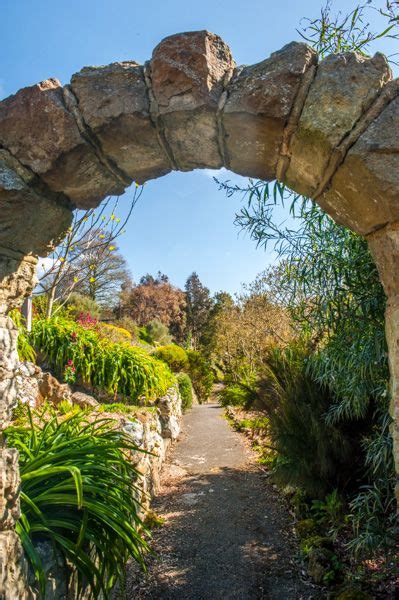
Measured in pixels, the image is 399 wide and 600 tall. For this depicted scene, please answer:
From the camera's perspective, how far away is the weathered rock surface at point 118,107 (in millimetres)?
1916

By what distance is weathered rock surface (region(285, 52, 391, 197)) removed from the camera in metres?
1.66

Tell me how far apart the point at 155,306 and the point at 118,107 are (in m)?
23.9

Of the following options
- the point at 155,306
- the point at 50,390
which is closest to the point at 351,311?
the point at 50,390

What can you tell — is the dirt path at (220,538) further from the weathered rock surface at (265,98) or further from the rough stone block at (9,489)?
the weathered rock surface at (265,98)

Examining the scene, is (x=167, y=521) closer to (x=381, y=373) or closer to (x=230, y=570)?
(x=230, y=570)

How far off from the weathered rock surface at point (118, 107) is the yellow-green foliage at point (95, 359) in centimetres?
446

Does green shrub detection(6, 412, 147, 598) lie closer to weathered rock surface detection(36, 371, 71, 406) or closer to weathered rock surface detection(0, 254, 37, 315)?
weathered rock surface detection(0, 254, 37, 315)

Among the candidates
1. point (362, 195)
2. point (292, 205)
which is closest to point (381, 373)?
point (292, 205)

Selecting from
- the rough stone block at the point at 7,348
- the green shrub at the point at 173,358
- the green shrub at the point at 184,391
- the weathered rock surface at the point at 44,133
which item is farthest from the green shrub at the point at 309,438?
the green shrub at the point at 173,358

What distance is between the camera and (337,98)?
5.52ft

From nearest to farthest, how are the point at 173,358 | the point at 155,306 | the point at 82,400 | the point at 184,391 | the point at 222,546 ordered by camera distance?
the point at 222,546 → the point at 82,400 → the point at 184,391 → the point at 173,358 → the point at 155,306

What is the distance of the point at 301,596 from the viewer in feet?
9.36

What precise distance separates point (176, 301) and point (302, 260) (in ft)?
78.1

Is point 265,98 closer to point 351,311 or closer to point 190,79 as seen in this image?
point 190,79
